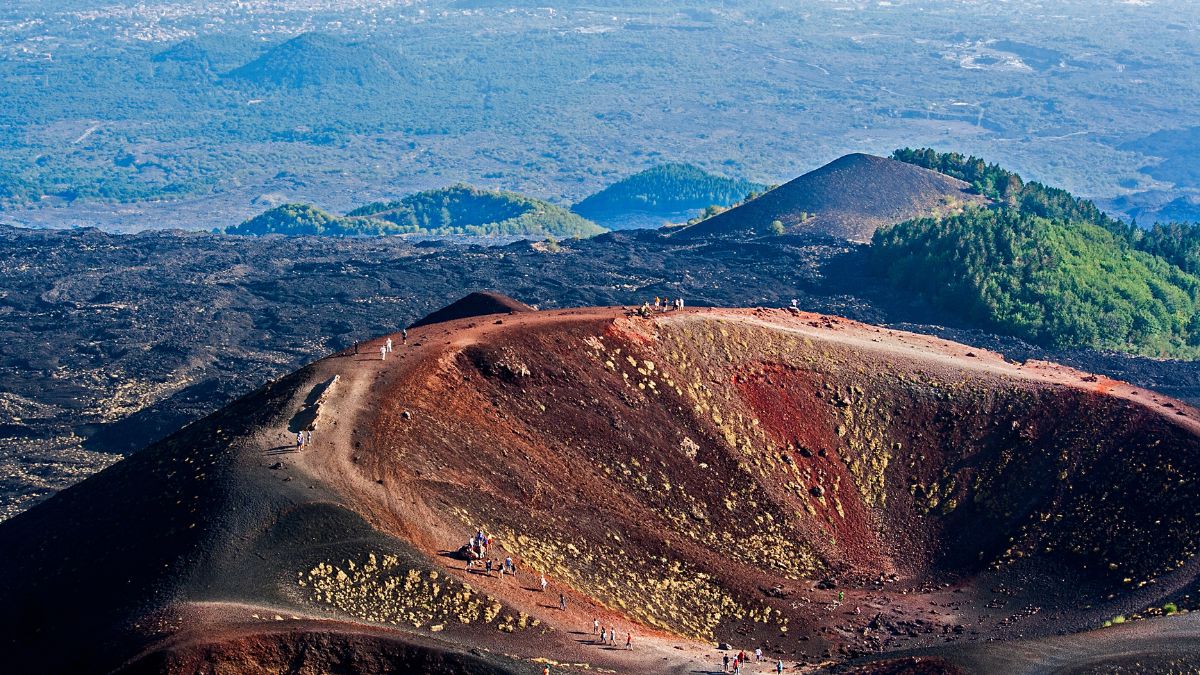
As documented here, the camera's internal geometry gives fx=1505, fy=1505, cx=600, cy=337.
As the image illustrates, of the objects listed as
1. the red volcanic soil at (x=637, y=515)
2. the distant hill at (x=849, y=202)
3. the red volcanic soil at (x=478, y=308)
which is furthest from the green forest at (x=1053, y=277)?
the red volcanic soil at (x=478, y=308)

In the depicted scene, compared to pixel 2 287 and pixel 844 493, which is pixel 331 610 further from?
pixel 2 287

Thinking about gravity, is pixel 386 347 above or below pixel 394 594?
above

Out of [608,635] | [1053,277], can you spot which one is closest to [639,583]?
[608,635]

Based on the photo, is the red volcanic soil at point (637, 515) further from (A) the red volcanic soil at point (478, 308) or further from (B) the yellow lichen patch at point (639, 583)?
(A) the red volcanic soil at point (478, 308)

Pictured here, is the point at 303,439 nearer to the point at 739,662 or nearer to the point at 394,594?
the point at 394,594

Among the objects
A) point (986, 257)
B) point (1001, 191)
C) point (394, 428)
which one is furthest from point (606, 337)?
point (1001, 191)

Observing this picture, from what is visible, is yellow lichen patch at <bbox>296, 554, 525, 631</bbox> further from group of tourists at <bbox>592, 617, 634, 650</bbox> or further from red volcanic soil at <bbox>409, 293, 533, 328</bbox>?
red volcanic soil at <bbox>409, 293, 533, 328</bbox>
